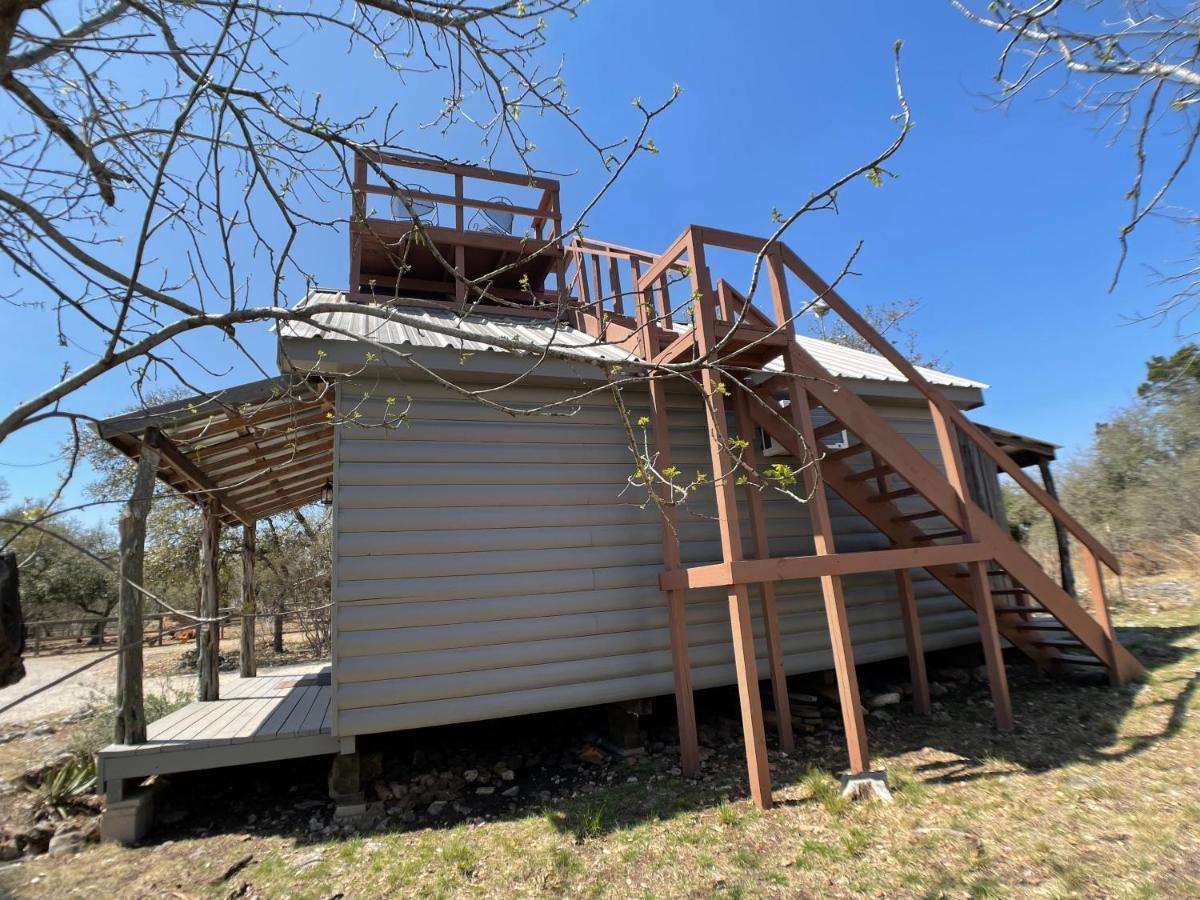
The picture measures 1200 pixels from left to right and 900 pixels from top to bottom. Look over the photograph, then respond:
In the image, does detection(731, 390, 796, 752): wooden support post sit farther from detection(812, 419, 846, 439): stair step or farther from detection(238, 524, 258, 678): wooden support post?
detection(238, 524, 258, 678): wooden support post

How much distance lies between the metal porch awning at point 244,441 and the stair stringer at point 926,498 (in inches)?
156

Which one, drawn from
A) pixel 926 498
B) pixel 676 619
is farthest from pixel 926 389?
pixel 676 619

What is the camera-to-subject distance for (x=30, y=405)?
88.0 inches

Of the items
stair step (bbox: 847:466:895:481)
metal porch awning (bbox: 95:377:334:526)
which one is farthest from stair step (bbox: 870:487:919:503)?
metal porch awning (bbox: 95:377:334:526)

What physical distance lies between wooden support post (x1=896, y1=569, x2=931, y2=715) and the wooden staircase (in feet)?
0.05

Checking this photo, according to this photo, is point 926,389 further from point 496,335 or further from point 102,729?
point 102,729

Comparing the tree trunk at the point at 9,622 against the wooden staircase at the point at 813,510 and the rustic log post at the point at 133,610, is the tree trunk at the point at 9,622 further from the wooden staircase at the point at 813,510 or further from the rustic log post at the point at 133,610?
the wooden staircase at the point at 813,510

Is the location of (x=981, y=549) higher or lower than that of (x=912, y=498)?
lower

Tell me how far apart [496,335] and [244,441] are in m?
3.17

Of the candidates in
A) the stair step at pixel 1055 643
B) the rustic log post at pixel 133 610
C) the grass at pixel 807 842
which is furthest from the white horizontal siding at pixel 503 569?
the stair step at pixel 1055 643

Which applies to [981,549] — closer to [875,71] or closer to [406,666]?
[875,71]

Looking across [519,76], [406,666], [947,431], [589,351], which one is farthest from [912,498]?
[519,76]

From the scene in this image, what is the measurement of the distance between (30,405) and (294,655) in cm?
1552

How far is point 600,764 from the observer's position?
18.2 feet
